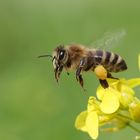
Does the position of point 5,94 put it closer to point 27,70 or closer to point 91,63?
point 27,70

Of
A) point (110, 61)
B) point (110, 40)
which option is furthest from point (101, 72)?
point (110, 40)

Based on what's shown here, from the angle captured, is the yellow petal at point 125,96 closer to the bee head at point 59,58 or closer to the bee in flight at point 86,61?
the bee in flight at point 86,61

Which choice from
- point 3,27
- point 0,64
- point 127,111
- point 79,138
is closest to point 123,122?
point 127,111

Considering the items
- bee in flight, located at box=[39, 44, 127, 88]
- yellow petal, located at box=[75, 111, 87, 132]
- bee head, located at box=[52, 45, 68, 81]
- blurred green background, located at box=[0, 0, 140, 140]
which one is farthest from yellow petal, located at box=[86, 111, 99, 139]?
blurred green background, located at box=[0, 0, 140, 140]

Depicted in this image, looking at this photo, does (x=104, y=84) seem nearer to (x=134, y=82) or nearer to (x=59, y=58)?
(x=134, y=82)

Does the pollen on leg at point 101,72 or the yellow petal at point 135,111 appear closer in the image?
the yellow petal at point 135,111

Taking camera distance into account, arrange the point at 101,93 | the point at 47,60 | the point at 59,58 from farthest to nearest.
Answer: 1. the point at 47,60
2. the point at 59,58
3. the point at 101,93

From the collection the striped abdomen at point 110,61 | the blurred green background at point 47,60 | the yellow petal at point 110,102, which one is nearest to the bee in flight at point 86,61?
the striped abdomen at point 110,61
